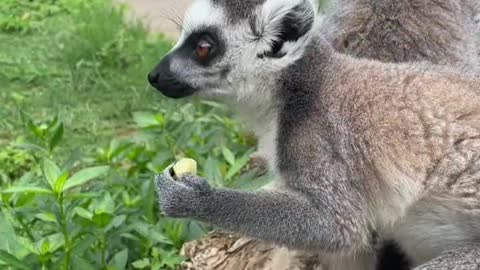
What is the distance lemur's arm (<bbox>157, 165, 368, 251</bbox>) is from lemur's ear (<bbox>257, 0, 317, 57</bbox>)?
663mm

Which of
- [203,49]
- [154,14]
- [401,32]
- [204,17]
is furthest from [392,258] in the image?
[154,14]

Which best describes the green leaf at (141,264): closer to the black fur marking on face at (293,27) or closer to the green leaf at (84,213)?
the green leaf at (84,213)

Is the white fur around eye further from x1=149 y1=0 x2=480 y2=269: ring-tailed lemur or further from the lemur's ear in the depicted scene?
the lemur's ear

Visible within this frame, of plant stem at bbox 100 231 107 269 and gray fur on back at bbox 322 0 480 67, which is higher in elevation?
gray fur on back at bbox 322 0 480 67

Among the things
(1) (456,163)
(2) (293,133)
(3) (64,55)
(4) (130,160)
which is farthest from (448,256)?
(3) (64,55)

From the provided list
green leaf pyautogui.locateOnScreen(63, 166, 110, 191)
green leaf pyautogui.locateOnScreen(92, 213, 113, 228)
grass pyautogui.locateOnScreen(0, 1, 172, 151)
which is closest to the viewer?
green leaf pyautogui.locateOnScreen(63, 166, 110, 191)

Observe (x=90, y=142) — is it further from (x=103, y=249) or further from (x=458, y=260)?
(x=458, y=260)

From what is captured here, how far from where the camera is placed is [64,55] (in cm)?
891

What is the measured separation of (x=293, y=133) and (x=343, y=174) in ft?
0.94

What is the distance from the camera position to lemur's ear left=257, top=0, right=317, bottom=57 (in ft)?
13.4

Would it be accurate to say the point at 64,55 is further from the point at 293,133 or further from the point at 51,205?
the point at 293,133

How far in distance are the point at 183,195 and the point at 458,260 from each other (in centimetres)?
116

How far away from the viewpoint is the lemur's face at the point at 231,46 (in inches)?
162

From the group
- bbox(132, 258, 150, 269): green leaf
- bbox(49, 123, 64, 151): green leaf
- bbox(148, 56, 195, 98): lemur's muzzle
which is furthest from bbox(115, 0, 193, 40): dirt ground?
bbox(148, 56, 195, 98): lemur's muzzle
